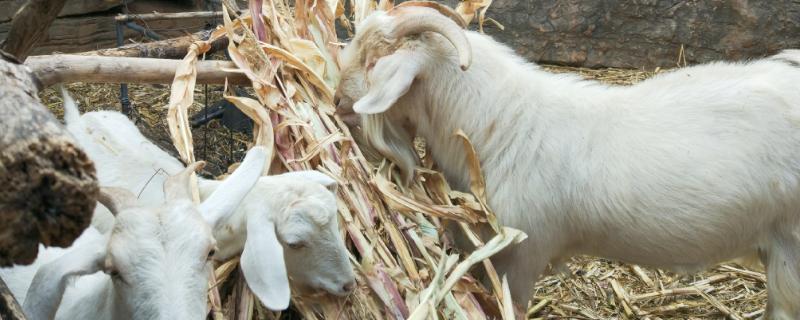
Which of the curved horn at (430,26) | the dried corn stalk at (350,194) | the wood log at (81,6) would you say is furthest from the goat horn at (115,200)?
the wood log at (81,6)

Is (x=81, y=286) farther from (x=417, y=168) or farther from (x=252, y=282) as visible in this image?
(x=417, y=168)

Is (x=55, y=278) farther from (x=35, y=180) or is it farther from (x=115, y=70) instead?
(x=115, y=70)

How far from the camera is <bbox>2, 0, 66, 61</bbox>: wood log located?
3404 millimetres

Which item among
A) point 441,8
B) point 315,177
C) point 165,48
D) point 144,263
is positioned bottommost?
point 165,48

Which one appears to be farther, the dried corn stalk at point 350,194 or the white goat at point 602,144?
the white goat at point 602,144

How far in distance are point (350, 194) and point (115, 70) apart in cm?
117

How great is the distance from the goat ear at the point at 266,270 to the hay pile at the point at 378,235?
15.7 inches

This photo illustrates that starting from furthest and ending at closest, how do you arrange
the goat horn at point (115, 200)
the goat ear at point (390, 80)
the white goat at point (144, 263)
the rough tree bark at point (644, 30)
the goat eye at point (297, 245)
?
the rough tree bark at point (644, 30) < the goat ear at point (390, 80) < the goat eye at point (297, 245) < the goat horn at point (115, 200) < the white goat at point (144, 263)

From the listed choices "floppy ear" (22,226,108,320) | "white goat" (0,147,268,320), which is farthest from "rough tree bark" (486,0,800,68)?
"floppy ear" (22,226,108,320)

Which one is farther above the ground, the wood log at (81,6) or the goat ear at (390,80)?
the goat ear at (390,80)

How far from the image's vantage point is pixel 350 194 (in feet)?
13.2

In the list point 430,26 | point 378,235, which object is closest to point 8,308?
point 378,235

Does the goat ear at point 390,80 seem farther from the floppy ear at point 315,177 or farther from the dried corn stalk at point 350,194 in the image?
the floppy ear at point 315,177

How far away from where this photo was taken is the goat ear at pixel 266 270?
10.00 ft
